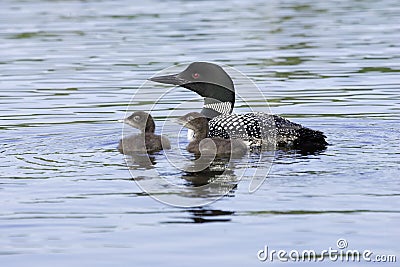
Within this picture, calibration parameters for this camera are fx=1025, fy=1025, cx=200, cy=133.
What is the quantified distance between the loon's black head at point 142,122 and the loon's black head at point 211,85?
0.64 metres

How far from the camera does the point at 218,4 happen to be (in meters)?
23.2

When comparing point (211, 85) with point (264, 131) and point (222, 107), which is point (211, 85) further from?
point (264, 131)

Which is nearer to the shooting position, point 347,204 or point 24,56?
point 347,204

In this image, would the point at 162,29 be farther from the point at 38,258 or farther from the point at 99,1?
the point at 38,258

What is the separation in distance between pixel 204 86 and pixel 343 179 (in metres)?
2.93

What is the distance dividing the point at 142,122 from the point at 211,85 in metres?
0.84

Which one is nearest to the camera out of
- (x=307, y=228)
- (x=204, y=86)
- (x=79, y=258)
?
(x=79, y=258)

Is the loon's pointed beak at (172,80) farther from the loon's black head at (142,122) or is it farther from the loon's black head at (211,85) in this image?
the loon's black head at (142,122)

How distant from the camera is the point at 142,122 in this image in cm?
873

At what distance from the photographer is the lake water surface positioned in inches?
210

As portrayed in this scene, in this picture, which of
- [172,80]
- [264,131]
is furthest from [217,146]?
[172,80]

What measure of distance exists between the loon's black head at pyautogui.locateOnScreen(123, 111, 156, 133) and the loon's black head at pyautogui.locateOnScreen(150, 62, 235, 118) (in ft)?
2.12

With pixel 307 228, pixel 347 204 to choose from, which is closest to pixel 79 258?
pixel 307 228

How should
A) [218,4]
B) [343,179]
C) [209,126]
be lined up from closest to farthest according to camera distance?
[343,179] < [209,126] < [218,4]
